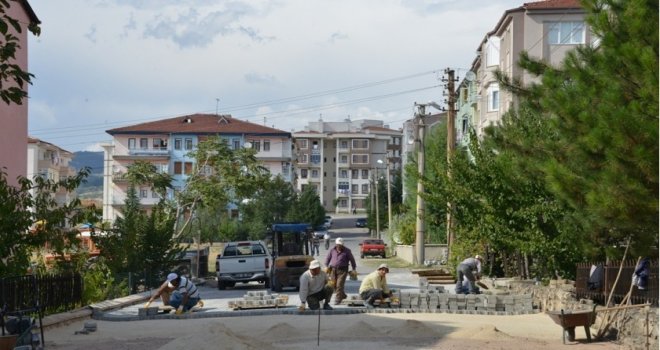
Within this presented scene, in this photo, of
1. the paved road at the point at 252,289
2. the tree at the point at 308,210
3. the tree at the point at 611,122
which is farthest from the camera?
the tree at the point at 308,210

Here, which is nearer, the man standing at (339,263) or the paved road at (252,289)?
the paved road at (252,289)

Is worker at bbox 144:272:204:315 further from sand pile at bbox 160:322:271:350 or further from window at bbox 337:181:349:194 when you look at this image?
window at bbox 337:181:349:194

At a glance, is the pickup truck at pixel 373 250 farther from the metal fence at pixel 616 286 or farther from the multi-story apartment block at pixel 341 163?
the multi-story apartment block at pixel 341 163

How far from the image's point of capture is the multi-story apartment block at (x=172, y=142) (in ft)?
358

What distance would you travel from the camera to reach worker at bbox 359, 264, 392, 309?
1030 inches

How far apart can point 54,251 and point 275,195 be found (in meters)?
77.5

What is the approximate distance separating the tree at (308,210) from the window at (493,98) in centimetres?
3754

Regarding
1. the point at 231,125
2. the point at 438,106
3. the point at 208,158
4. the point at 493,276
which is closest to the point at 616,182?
the point at 493,276

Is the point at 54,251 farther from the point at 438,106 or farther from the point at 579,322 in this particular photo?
the point at 438,106

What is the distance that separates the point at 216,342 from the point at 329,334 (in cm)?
321

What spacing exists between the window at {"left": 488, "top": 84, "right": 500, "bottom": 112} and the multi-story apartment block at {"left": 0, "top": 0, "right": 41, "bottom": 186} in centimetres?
3477

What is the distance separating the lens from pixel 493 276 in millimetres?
37875

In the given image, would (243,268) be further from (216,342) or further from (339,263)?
(216,342)

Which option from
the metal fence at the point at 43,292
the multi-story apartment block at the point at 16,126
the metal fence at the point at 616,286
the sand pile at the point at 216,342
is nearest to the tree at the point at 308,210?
the multi-story apartment block at the point at 16,126
